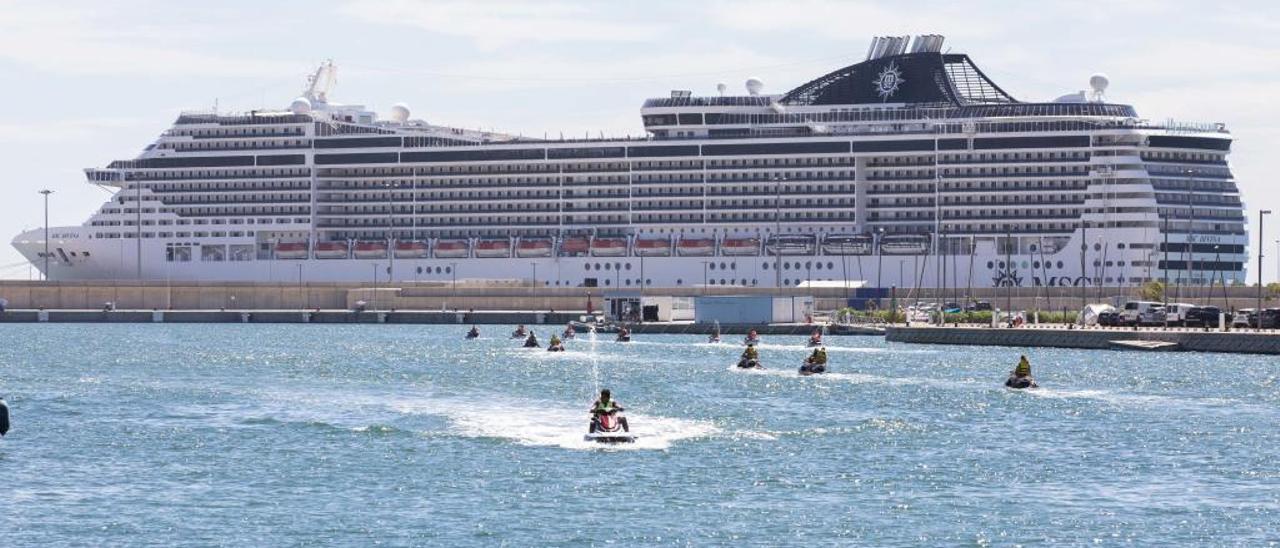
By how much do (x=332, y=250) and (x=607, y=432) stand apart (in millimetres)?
122246

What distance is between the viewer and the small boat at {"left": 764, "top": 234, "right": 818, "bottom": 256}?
163 metres

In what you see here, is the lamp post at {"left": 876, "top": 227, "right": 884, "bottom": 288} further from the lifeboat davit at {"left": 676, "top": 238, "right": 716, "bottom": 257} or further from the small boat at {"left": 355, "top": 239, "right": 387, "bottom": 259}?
the small boat at {"left": 355, "top": 239, "right": 387, "bottom": 259}

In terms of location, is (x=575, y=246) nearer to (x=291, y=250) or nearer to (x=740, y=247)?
(x=740, y=247)

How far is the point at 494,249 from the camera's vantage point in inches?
6703

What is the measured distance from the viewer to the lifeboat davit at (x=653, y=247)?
166 m

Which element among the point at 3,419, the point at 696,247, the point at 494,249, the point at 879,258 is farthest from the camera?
the point at 494,249

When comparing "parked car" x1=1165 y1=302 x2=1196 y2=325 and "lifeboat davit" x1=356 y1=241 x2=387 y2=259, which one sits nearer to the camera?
"parked car" x1=1165 y1=302 x2=1196 y2=325

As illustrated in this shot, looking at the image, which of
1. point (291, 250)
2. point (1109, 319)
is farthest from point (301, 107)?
point (1109, 319)

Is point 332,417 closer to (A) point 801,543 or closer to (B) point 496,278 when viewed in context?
(A) point 801,543

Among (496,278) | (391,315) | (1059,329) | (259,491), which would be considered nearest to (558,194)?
(496,278)

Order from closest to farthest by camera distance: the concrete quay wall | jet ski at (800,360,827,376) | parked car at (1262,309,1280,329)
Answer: jet ski at (800,360,827,376)
the concrete quay wall
parked car at (1262,309,1280,329)

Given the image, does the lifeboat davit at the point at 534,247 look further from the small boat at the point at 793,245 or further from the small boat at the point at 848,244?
the small boat at the point at 848,244

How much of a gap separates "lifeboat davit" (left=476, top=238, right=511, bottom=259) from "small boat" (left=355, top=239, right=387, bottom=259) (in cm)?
832

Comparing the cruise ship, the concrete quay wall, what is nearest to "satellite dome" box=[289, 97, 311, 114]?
the cruise ship
